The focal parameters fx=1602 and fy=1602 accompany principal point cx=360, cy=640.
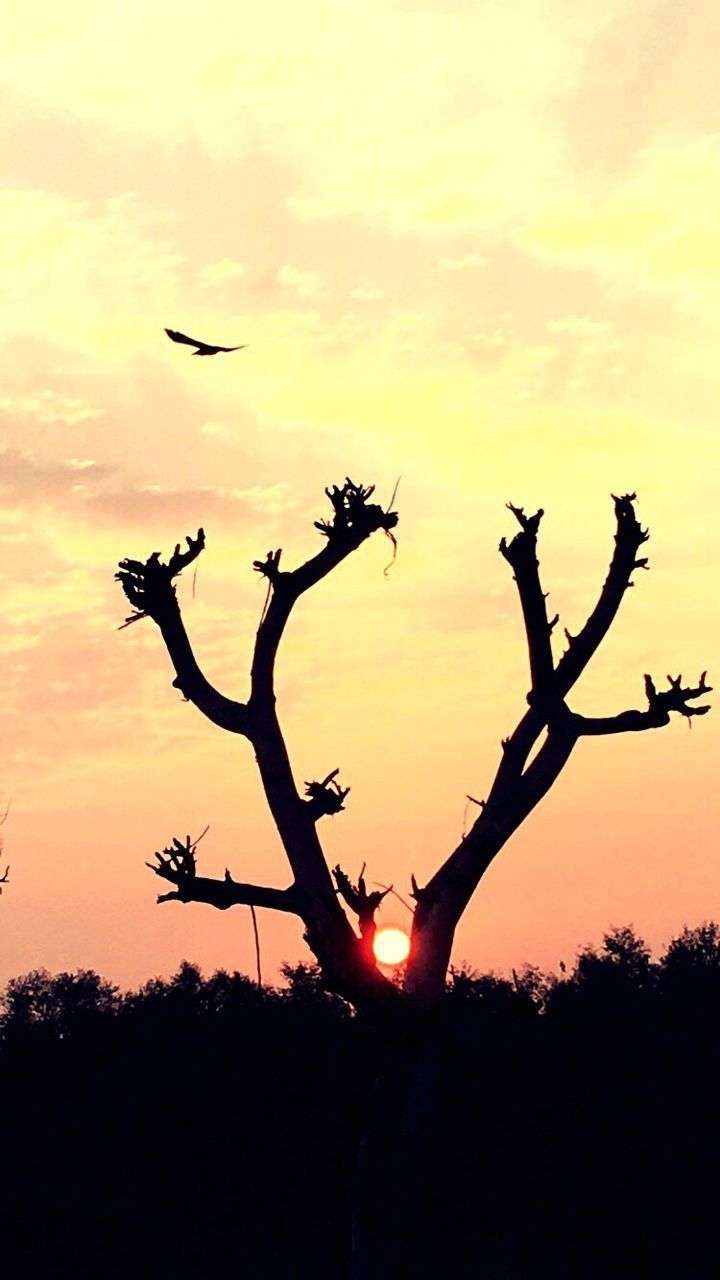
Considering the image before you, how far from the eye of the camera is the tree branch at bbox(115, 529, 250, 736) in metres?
20.6

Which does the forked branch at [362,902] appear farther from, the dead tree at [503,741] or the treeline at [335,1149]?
the treeline at [335,1149]

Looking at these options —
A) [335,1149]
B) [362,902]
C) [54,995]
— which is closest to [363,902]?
[362,902]

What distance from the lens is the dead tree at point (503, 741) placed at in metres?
20.2

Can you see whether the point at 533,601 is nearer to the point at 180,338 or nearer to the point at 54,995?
the point at 180,338

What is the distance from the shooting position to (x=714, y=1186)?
37.6 m

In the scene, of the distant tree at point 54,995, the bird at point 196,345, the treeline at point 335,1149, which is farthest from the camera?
the distant tree at point 54,995

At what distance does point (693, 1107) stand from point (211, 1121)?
43.0ft

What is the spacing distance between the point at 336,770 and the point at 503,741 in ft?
7.23

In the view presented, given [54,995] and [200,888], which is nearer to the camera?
[200,888]

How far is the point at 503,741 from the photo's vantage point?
20828 millimetres

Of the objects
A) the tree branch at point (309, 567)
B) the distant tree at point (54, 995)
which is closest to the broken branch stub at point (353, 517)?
the tree branch at point (309, 567)

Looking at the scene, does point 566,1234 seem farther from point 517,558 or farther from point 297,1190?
point 517,558

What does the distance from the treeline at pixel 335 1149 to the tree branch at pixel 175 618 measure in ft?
33.6

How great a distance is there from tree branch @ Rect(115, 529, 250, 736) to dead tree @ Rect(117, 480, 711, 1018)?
0.01 metres
